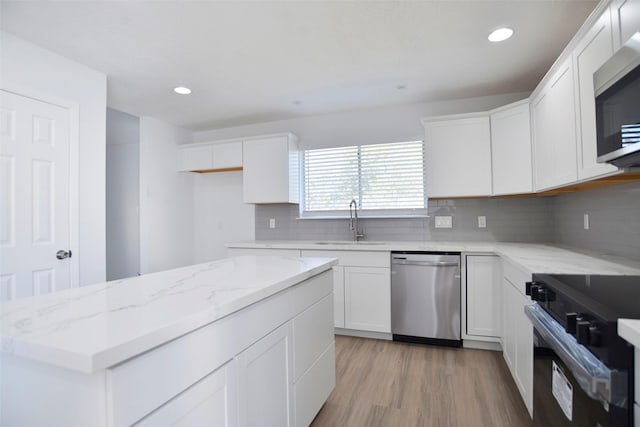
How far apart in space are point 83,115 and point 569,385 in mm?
3554

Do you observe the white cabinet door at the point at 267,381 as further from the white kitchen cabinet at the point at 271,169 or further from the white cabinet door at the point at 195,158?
the white cabinet door at the point at 195,158

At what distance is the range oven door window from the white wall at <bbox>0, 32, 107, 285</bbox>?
318 centimetres

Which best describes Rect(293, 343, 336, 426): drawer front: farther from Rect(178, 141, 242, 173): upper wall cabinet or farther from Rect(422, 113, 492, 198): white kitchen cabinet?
Rect(178, 141, 242, 173): upper wall cabinet

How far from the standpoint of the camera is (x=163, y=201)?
13.8 feet

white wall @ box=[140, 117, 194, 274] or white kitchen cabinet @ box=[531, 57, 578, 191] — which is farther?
white wall @ box=[140, 117, 194, 274]

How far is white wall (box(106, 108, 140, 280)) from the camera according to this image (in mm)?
4328

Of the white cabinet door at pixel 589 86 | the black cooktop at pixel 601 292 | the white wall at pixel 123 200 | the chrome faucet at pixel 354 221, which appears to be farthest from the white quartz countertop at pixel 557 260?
the white wall at pixel 123 200

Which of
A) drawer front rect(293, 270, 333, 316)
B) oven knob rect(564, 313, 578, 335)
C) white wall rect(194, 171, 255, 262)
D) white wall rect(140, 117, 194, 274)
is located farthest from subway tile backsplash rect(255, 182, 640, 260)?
drawer front rect(293, 270, 333, 316)

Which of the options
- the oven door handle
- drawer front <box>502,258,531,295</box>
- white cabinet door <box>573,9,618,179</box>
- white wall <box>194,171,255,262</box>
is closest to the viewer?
the oven door handle

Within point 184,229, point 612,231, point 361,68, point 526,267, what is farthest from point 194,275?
point 184,229

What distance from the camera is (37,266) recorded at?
240 cm

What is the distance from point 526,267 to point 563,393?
74 cm

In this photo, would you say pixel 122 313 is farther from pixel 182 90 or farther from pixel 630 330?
pixel 182 90

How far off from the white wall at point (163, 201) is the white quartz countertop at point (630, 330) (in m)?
4.28
